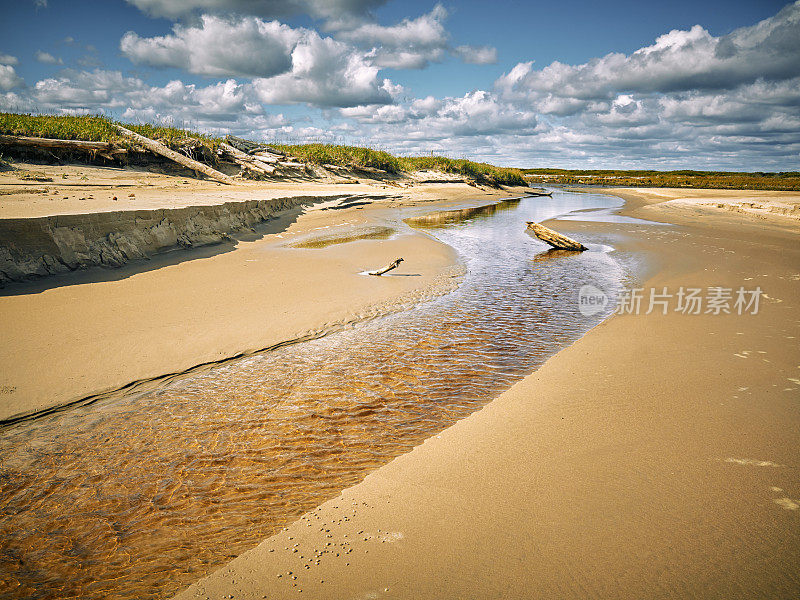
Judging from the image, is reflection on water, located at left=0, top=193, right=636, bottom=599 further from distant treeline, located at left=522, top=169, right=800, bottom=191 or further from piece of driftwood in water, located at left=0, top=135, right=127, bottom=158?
distant treeline, located at left=522, top=169, right=800, bottom=191

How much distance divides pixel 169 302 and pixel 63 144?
42.4 feet

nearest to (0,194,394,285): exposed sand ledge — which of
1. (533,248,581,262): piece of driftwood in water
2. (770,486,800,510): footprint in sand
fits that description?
(533,248,581,262): piece of driftwood in water

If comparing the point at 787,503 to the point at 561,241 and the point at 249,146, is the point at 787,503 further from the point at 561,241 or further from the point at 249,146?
the point at 249,146

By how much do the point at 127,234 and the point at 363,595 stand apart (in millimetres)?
8248

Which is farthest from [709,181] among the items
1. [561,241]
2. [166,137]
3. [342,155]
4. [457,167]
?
[166,137]

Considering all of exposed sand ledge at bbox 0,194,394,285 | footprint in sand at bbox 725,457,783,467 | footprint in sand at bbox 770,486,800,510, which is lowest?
footprint in sand at bbox 770,486,800,510

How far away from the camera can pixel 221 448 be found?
11.1ft

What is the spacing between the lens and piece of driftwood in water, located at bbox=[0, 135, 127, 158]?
13562 mm

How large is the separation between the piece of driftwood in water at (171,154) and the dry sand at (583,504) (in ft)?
61.6

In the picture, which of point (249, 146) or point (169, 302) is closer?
point (169, 302)

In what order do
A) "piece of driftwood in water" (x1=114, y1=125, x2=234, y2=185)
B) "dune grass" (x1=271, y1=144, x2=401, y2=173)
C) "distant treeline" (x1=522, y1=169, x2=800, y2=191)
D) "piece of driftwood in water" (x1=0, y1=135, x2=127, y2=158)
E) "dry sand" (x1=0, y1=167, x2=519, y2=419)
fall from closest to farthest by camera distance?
1. "dry sand" (x1=0, y1=167, x2=519, y2=419)
2. "piece of driftwood in water" (x1=0, y1=135, x2=127, y2=158)
3. "piece of driftwood in water" (x1=114, y1=125, x2=234, y2=185)
4. "dune grass" (x1=271, y1=144, x2=401, y2=173)
5. "distant treeline" (x1=522, y1=169, x2=800, y2=191)

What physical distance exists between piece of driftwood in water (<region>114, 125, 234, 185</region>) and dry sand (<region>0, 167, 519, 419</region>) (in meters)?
6.15

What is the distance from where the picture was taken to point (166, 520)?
8.66 ft

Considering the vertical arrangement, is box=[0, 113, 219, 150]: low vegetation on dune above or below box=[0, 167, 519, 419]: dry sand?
above
